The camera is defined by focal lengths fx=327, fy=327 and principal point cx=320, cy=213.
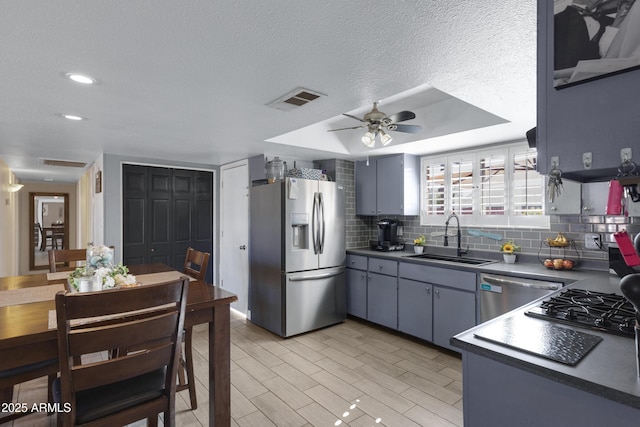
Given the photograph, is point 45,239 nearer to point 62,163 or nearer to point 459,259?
point 62,163

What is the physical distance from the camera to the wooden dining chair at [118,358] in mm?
1215

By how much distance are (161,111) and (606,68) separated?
2519mm

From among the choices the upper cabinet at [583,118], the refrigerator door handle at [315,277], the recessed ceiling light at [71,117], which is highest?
the recessed ceiling light at [71,117]

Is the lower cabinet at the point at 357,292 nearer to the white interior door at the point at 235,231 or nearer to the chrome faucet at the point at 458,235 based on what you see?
the chrome faucet at the point at 458,235

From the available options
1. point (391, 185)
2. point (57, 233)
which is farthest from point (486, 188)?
point (57, 233)

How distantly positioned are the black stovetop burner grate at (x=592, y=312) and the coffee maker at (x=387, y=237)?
2.45 metres

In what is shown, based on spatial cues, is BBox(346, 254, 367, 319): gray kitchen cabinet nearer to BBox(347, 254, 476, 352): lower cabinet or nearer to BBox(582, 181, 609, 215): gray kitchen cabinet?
BBox(347, 254, 476, 352): lower cabinet

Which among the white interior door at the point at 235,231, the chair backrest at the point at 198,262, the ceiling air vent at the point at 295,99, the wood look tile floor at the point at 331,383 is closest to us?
the ceiling air vent at the point at 295,99

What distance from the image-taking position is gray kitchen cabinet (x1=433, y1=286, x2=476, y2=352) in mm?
2998

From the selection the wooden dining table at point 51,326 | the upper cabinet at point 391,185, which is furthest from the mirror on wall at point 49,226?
the upper cabinet at point 391,185

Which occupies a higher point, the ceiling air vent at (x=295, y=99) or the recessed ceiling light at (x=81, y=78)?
the ceiling air vent at (x=295, y=99)

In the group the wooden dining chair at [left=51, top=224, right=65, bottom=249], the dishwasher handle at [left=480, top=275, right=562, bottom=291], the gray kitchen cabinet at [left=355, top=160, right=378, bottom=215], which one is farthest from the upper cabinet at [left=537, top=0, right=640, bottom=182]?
the wooden dining chair at [left=51, top=224, right=65, bottom=249]

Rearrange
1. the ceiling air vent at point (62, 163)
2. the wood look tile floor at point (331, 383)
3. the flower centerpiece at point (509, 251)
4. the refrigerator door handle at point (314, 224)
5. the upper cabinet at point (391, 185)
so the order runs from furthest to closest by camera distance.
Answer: the ceiling air vent at point (62, 163) → the upper cabinet at point (391, 185) → the refrigerator door handle at point (314, 224) → the flower centerpiece at point (509, 251) → the wood look tile floor at point (331, 383)

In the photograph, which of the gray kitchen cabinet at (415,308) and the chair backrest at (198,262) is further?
the gray kitchen cabinet at (415,308)
